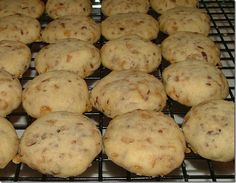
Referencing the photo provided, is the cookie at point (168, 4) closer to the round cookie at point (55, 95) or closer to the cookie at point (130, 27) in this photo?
the cookie at point (130, 27)

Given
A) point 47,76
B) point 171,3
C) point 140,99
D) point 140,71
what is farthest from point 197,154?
point 171,3

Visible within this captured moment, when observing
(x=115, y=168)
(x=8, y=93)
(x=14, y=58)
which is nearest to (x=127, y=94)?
(x=115, y=168)

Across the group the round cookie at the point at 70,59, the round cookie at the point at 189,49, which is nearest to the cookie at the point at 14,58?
the round cookie at the point at 70,59

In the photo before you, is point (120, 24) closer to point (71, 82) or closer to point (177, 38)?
point (177, 38)

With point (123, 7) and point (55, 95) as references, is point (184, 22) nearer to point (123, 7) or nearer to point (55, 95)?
point (123, 7)

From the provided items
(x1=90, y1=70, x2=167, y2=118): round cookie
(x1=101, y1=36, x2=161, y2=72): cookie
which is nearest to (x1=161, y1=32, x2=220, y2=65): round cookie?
(x1=101, y1=36, x2=161, y2=72): cookie

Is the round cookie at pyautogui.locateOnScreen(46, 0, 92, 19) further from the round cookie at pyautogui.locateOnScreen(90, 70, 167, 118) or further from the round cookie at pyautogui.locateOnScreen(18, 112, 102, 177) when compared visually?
the round cookie at pyautogui.locateOnScreen(18, 112, 102, 177)
